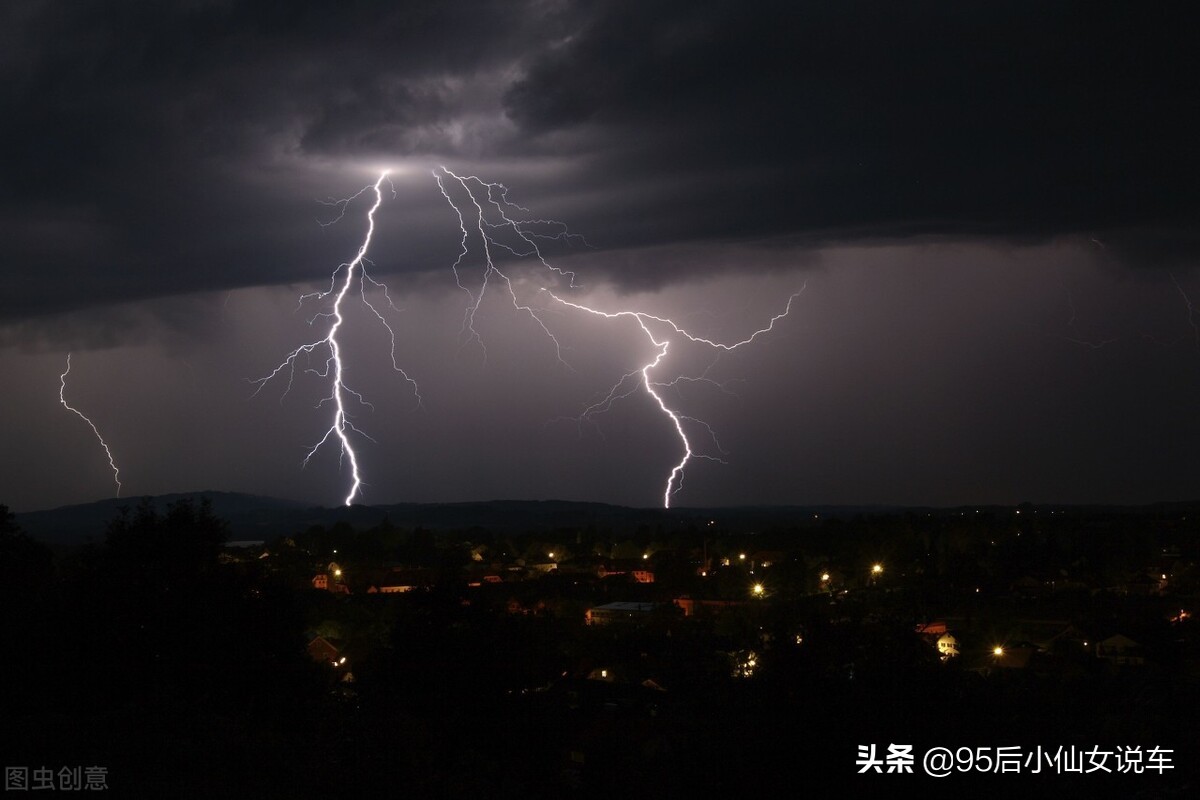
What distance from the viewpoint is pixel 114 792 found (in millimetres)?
5094

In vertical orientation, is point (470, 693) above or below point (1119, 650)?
above

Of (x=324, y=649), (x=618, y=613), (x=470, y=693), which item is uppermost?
(x=470, y=693)

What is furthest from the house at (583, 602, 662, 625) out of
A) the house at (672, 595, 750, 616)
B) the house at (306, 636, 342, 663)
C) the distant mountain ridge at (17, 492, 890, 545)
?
the distant mountain ridge at (17, 492, 890, 545)

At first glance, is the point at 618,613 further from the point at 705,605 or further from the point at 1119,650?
the point at 1119,650

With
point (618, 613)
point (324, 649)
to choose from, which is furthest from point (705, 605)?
point (324, 649)

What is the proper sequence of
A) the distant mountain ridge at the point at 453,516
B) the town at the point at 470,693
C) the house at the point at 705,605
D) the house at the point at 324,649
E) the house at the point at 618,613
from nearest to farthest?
the town at the point at 470,693
the house at the point at 324,649
the house at the point at 618,613
the house at the point at 705,605
the distant mountain ridge at the point at 453,516

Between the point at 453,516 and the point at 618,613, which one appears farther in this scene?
the point at 453,516

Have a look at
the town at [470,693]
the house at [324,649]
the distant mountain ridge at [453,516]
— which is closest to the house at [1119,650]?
the town at [470,693]

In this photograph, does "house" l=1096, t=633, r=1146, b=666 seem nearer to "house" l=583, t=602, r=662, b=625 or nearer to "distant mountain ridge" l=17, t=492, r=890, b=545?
"house" l=583, t=602, r=662, b=625

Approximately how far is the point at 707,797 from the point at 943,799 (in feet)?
4.76

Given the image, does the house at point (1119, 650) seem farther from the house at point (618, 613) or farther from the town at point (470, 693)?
the house at point (618, 613)

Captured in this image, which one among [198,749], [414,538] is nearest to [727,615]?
[198,749]

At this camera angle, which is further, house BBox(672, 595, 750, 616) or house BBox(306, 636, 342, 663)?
house BBox(672, 595, 750, 616)

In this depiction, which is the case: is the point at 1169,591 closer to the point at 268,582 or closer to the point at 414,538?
the point at 268,582
